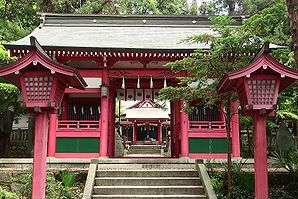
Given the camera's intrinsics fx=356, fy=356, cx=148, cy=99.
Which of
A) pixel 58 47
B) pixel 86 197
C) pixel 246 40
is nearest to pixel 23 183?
pixel 86 197

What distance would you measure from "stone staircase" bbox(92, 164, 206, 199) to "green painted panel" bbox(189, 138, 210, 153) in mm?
1782

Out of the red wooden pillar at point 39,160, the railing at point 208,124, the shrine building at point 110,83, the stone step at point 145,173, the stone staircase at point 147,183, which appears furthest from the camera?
the railing at point 208,124

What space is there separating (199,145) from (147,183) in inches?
143

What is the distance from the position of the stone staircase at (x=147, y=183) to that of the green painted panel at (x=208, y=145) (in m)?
1.80

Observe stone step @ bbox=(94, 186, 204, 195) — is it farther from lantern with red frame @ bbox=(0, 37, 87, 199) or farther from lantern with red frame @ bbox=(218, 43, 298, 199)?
lantern with red frame @ bbox=(0, 37, 87, 199)

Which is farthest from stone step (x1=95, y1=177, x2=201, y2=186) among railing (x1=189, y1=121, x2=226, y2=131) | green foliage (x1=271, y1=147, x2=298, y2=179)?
railing (x1=189, y1=121, x2=226, y2=131)

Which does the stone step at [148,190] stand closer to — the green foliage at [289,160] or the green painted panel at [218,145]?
the green foliage at [289,160]

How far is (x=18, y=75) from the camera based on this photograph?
716 centimetres

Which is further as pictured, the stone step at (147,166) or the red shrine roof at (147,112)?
the red shrine roof at (147,112)

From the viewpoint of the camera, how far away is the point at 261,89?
7312 millimetres

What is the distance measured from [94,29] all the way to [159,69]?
→ 5372 millimetres

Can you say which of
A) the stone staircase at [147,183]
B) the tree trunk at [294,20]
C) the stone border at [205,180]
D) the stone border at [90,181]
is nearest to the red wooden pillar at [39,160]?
the stone border at [90,181]

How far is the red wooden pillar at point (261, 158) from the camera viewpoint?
24.2 ft

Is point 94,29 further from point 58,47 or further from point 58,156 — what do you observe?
point 58,156
